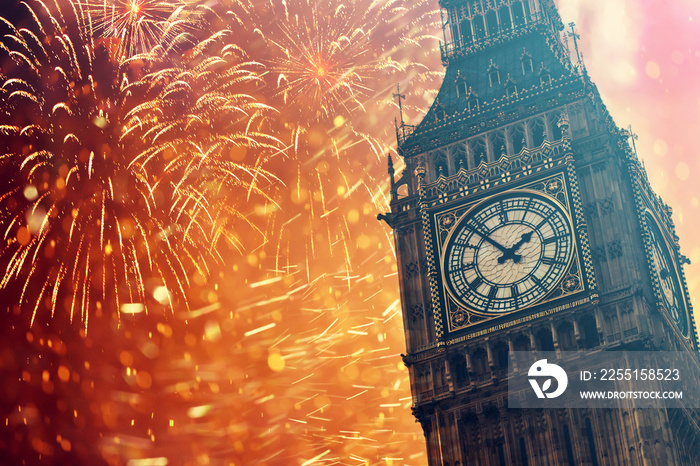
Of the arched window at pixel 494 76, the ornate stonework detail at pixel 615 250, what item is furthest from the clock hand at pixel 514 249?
the arched window at pixel 494 76

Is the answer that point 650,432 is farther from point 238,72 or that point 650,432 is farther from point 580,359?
point 238,72

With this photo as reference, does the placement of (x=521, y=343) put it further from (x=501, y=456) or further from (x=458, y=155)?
(x=458, y=155)

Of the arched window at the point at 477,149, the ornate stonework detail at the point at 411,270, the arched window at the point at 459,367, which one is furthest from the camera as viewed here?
the arched window at the point at 477,149

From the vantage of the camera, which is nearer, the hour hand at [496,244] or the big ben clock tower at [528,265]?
the big ben clock tower at [528,265]

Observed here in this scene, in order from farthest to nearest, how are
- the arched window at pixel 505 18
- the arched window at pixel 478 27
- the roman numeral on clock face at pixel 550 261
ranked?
the arched window at pixel 478 27 < the arched window at pixel 505 18 < the roman numeral on clock face at pixel 550 261

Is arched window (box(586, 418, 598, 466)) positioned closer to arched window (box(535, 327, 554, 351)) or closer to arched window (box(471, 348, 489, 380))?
arched window (box(535, 327, 554, 351))

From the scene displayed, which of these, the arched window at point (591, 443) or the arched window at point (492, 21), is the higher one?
the arched window at point (492, 21)

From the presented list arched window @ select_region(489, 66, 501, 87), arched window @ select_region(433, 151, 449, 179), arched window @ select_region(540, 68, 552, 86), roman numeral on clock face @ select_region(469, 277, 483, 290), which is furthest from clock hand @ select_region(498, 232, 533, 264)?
arched window @ select_region(489, 66, 501, 87)

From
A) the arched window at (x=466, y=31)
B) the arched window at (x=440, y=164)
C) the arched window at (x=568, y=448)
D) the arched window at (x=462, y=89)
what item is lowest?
the arched window at (x=568, y=448)

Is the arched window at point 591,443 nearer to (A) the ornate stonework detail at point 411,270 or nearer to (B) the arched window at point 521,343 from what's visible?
(B) the arched window at point 521,343
